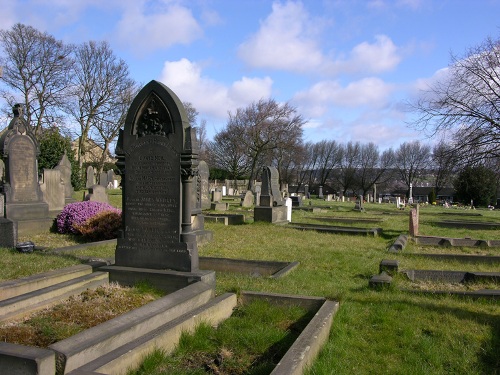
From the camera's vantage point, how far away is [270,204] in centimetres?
1750

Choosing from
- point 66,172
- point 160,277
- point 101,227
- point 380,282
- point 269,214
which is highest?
point 66,172

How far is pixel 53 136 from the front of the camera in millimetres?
32625

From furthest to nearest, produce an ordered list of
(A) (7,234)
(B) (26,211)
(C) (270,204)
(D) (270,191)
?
1. (D) (270,191)
2. (C) (270,204)
3. (B) (26,211)
4. (A) (7,234)

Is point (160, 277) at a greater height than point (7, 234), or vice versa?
point (7, 234)

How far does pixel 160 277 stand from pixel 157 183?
138cm

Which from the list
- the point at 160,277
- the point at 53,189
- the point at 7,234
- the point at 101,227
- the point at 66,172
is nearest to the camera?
the point at 160,277

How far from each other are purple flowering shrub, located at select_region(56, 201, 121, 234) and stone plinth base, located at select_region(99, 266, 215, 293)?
6875mm

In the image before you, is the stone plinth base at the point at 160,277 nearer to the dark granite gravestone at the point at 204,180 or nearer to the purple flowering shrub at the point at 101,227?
the purple flowering shrub at the point at 101,227

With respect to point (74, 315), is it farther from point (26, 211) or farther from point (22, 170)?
point (22, 170)

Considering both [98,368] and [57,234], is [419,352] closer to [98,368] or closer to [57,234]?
[98,368]

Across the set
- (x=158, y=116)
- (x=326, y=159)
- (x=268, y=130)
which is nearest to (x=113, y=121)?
(x=268, y=130)

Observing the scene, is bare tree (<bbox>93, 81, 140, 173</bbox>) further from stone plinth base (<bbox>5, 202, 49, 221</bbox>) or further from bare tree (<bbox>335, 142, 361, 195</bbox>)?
bare tree (<bbox>335, 142, 361, 195</bbox>)

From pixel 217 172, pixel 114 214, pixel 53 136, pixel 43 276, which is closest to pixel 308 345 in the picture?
pixel 43 276

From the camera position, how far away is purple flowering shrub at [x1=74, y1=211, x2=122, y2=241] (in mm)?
12242
